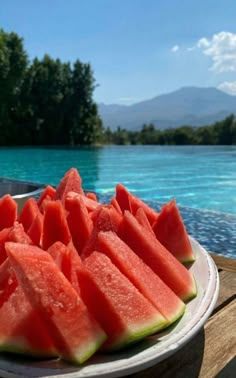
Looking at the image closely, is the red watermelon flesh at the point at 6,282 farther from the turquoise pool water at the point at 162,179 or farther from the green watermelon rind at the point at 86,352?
the turquoise pool water at the point at 162,179

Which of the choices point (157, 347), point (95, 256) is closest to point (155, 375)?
point (157, 347)

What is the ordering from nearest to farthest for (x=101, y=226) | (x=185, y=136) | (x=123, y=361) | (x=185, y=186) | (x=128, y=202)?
1. (x=123, y=361)
2. (x=101, y=226)
3. (x=128, y=202)
4. (x=185, y=186)
5. (x=185, y=136)

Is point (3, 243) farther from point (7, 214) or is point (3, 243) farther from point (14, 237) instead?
point (7, 214)

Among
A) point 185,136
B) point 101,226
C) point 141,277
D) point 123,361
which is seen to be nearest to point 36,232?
point 101,226

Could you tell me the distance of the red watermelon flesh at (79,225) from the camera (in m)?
0.98

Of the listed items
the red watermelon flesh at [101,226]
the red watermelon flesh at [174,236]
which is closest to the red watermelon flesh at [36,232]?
the red watermelon flesh at [101,226]

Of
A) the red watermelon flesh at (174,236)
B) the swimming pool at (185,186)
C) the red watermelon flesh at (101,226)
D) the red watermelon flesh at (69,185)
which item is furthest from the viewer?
the swimming pool at (185,186)

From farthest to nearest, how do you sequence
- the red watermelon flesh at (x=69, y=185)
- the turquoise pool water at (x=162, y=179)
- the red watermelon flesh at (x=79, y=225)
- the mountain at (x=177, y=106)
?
the mountain at (x=177, y=106)
the turquoise pool water at (x=162, y=179)
the red watermelon flesh at (x=69, y=185)
the red watermelon flesh at (x=79, y=225)

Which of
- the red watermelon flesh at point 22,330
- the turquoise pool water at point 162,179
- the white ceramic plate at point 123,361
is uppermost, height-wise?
the red watermelon flesh at point 22,330

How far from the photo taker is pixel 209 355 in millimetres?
916

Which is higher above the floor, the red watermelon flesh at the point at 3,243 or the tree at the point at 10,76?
the tree at the point at 10,76

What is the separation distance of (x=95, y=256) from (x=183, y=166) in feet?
41.5

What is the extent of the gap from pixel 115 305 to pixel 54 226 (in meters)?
0.26

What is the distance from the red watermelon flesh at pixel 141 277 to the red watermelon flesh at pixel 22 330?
191 mm
